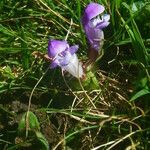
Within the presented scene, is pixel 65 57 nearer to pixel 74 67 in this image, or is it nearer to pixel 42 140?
pixel 74 67

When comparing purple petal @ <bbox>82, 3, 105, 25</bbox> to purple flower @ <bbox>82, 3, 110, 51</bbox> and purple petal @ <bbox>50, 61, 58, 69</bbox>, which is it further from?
purple petal @ <bbox>50, 61, 58, 69</bbox>

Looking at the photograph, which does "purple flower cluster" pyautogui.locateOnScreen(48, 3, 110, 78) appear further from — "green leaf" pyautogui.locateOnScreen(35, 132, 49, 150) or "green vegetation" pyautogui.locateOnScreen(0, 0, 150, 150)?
"green leaf" pyautogui.locateOnScreen(35, 132, 49, 150)

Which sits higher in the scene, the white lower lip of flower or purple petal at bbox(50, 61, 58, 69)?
purple petal at bbox(50, 61, 58, 69)

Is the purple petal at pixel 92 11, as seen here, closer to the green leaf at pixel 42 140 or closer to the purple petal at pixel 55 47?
the purple petal at pixel 55 47

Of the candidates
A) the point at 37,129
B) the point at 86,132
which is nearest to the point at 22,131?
the point at 37,129

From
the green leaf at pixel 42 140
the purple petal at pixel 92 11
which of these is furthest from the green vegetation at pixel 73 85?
the purple petal at pixel 92 11

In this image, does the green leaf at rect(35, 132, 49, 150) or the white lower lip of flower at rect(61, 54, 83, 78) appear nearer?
the green leaf at rect(35, 132, 49, 150)

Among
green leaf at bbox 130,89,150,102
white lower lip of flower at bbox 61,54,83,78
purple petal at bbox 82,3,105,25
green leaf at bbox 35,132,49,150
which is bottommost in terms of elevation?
green leaf at bbox 35,132,49,150

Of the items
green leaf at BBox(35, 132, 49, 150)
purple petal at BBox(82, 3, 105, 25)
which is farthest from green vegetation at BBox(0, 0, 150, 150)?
purple petal at BBox(82, 3, 105, 25)

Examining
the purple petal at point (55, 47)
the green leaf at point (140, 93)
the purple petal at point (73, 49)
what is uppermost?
the purple petal at point (55, 47)
